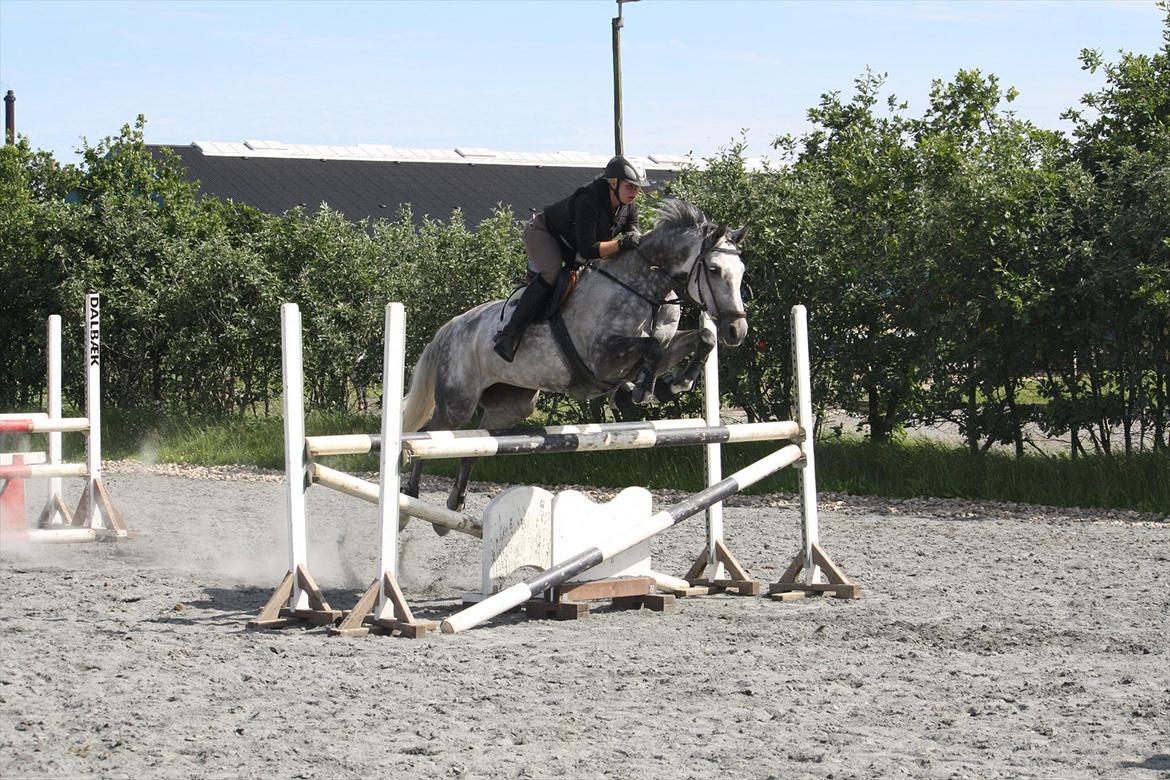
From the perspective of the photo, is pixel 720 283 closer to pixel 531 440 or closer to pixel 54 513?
pixel 531 440

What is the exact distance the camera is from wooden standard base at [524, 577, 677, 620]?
6.42 m

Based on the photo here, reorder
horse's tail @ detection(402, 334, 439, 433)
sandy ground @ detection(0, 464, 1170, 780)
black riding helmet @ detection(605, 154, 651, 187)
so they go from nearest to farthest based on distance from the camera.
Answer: sandy ground @ detection(0, 464, 1170, 780) → black riding helmet @ detection(605, 154, 651, 187) → horse's tail @ detection(402, 334, 439, 433)

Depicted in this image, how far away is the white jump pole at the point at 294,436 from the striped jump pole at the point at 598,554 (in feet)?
2.58

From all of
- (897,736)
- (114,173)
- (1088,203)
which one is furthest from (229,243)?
(897,736)

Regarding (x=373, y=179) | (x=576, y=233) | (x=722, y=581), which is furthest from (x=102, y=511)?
(x=373, y=179)

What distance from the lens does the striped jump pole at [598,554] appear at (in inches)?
230

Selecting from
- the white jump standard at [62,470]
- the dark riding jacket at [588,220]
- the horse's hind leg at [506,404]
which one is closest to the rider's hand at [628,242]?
the dark riding jacket at [588,220]

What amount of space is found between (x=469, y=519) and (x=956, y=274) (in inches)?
229

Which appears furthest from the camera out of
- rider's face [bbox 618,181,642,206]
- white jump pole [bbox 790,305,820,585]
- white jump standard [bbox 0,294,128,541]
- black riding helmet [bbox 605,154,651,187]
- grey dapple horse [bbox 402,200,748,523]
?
white jump standard [bbox 0,294,128,541]

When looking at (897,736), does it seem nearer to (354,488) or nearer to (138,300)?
(354,488)

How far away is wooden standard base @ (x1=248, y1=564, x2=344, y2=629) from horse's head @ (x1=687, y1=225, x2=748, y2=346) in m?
2.06

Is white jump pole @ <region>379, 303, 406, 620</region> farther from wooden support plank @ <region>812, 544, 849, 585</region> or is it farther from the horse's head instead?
wooden support plank @ <region>812, 544, 849, 585</region>

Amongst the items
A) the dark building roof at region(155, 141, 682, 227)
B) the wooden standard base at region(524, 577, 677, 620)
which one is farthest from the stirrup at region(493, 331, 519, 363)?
the dark building roof at region(155, 141, 682, 227)

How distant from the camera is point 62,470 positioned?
29.5 feet
